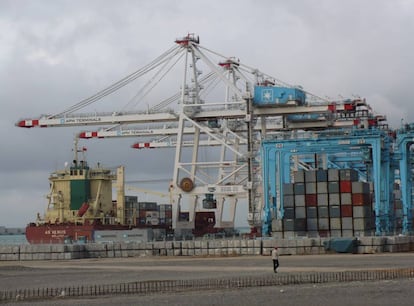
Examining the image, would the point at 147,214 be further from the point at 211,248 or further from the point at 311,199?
the point at 211,248

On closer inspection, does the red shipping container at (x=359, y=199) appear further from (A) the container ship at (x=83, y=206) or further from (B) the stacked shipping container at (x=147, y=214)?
(B) the stacked shipping container at (x=147, y=214)

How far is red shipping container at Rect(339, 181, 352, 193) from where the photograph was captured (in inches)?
2472

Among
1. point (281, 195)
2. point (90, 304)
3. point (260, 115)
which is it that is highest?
point (260, 115)

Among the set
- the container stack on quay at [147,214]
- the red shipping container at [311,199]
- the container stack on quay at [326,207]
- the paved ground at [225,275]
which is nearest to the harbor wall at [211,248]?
the paved ground at [225,275]

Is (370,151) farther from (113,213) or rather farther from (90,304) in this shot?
(90,304)

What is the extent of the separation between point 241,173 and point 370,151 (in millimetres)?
17907

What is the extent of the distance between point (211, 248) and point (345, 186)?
11915 mm

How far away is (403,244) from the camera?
2269 inches

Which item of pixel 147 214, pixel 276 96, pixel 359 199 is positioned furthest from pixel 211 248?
pixel 147 214

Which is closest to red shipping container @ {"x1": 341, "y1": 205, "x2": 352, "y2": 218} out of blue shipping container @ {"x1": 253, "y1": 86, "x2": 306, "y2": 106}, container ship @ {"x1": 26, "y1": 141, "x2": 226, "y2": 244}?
blue shipping container @ {"x1": 253, "y1": 86, "x2": 306, "y2": 106}

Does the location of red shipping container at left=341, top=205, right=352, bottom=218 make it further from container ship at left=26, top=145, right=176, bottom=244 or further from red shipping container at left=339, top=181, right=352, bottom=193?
container ship at left=26, top=145, right=176, bottom=244

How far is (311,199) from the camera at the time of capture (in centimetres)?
6406

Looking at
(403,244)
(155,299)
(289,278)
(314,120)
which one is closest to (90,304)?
(155,299)

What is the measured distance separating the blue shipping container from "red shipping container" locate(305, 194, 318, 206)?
32.1ft
